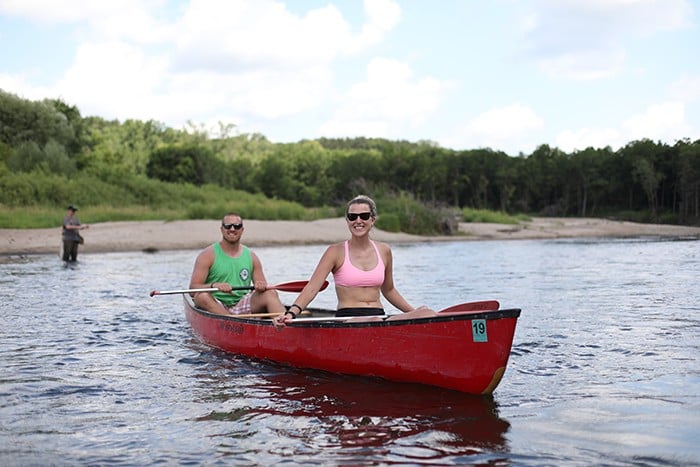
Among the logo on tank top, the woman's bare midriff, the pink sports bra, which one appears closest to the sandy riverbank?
the logo on tank top

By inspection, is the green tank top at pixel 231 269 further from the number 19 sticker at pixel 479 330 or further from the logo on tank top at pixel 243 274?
the number 19 sticker at pixel 479 330

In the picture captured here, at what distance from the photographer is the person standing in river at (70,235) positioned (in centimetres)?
2036

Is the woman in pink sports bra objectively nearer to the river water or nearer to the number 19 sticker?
the river water

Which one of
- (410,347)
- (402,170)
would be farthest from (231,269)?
(402,170)

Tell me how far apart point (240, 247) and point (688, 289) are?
828cm

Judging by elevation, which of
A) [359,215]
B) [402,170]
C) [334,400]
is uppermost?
[402,170]

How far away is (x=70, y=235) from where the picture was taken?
20688mm

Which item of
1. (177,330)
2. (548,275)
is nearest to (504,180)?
(548,275)

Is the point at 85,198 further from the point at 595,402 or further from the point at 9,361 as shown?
the point at 595,402

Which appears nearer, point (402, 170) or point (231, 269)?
point (231, 269)

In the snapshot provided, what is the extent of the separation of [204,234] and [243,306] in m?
20.6

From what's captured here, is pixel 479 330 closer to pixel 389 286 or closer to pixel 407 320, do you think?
pixel 407 320

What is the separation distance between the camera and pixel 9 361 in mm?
Result: 7770

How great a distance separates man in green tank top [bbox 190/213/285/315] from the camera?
27.0 ft
